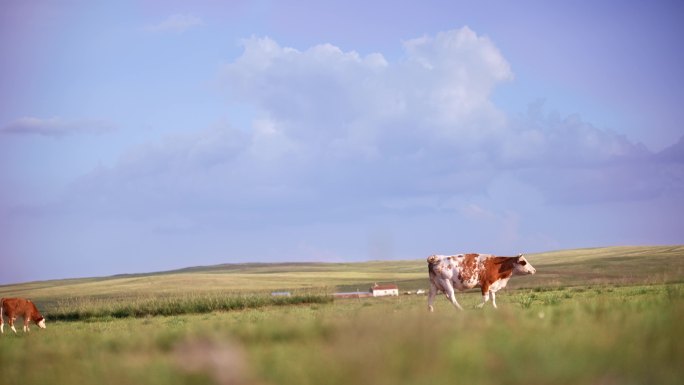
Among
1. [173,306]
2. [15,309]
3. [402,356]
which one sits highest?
[402,356]

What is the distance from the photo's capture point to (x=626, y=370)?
7355 mm

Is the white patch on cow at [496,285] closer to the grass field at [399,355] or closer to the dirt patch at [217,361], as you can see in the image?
the grass field at [399,355]

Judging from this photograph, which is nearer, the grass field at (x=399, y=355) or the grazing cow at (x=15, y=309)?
the grass field at (x=399, y=355)

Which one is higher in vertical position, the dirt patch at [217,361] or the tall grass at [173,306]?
the dirt patch at [217,361]

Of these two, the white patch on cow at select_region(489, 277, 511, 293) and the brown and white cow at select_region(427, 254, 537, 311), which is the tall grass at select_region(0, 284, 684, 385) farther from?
the white patch on cow at select_region(489, 277, 511, 293)

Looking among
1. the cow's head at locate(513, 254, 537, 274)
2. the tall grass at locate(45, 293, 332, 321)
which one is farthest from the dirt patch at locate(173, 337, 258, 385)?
the tall grass at locate(45, 293, 332, 321)

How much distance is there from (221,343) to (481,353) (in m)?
2.73

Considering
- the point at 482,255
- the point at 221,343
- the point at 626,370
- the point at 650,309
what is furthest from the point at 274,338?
the point at 482,255

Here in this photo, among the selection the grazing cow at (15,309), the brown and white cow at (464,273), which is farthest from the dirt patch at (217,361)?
the grazing cow at (15,309)

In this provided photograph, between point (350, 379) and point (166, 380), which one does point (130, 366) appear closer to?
point (166, 380)

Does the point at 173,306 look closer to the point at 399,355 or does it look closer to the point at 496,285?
the point at 496,285

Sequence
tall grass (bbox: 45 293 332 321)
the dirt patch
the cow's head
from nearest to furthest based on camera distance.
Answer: the dirt patch, the cow's head, tall grass (bbox: 45 293 332 321)

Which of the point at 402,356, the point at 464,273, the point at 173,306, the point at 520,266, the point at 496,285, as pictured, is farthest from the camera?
the point at 173,306

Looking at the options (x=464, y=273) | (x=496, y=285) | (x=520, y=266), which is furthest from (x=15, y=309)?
(x=520, y=266)
